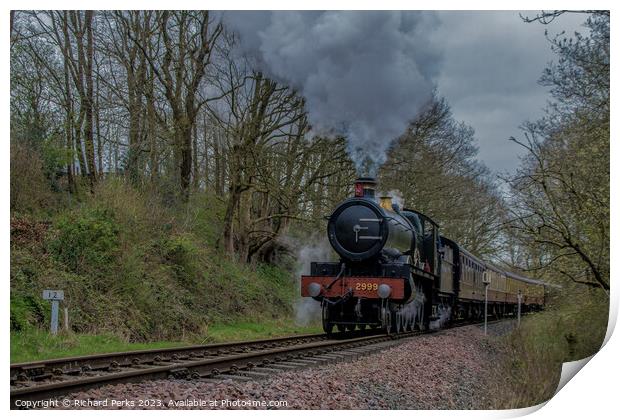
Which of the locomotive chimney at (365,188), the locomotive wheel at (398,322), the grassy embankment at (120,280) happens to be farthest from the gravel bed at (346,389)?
the locomotive chimney at (365,188)

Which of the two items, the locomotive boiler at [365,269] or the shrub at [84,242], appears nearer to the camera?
the shrub at [84,242]

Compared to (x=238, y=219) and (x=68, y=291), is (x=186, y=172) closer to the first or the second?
(x=238, y=219)

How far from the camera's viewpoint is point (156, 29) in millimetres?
10758

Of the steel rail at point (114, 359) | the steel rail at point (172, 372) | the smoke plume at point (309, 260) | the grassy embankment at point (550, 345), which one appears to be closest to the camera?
the steel rail at point (172, 372)

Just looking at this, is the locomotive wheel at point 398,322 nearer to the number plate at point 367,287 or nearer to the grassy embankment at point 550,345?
the number plate at point 367,287

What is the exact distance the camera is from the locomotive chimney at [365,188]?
39.6 feet

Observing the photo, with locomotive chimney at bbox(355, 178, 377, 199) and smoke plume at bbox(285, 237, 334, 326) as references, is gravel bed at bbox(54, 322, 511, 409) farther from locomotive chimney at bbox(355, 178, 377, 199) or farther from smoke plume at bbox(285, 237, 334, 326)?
smoke plume at bbox(285, 237, 334, 326)

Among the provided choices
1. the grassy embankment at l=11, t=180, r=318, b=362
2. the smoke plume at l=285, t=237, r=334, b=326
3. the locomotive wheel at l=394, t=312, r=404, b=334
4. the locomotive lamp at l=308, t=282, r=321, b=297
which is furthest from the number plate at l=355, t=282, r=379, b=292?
the smoke plume at l=285, t=237, r=334, b=326

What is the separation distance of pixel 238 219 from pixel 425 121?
6.98 metres

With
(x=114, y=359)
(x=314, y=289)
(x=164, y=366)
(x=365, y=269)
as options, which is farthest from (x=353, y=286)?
(x=114, y=359)

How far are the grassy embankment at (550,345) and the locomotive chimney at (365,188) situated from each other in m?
3.73

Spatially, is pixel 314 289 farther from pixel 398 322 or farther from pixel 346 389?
pixel 346 389
